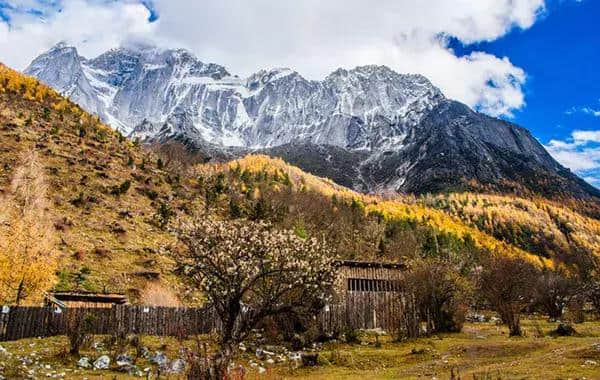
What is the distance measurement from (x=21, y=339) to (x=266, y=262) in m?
14.2

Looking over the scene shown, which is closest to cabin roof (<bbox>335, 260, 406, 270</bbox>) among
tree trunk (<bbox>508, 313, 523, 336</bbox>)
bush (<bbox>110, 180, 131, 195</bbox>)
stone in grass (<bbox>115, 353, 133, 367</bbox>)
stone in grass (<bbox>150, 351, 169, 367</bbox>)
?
tree trunk (<bbox>508, 313, 523, 336</bbox>)

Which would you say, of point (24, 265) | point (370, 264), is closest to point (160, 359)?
point (24, 265)

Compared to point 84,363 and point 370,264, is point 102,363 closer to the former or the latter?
point 84,363

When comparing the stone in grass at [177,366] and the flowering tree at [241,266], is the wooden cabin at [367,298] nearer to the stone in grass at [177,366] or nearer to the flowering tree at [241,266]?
the flowering tree at [241,266]

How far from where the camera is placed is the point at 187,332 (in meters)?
29.8

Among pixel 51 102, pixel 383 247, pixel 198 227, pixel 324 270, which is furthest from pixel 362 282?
pixel 51 102

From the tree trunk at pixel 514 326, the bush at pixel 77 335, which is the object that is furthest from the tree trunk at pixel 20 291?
the tree trunk at pixel 514 326

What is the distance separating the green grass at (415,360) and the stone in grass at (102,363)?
822 mm

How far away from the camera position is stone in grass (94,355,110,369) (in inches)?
863

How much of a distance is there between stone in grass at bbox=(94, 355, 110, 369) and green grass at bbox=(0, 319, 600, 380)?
822mm

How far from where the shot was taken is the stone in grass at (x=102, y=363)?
21922 millimetres

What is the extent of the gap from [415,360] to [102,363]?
14089 millimetres

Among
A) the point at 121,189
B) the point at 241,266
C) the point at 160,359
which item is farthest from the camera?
the point at 121,189

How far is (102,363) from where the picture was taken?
72.6ft
